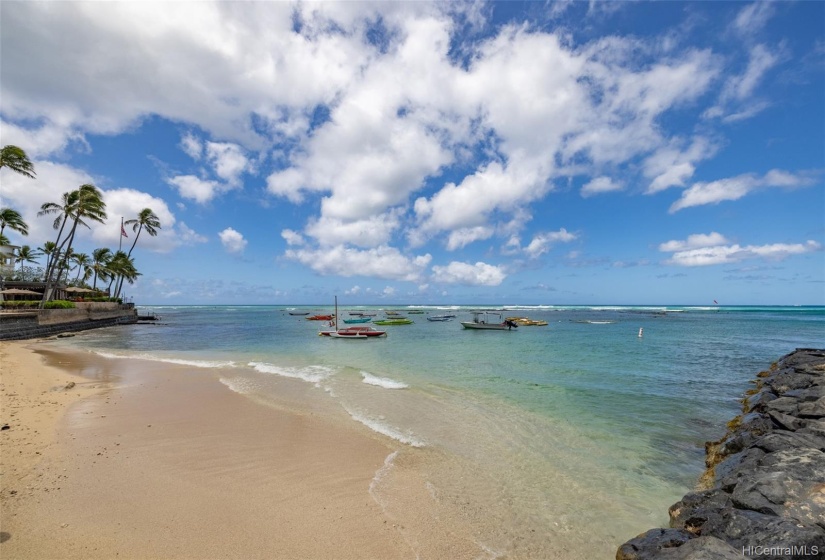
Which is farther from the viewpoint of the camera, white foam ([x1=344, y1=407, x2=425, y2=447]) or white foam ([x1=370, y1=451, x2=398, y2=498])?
white foam ([x1=344, y1=407, x2=425, y2=447])

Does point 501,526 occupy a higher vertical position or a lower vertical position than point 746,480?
lower

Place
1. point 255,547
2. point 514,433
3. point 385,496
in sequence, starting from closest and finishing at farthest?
point 255,547
point 385,496
point 514,433

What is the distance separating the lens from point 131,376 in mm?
16266

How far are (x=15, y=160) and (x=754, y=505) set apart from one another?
43442 mm

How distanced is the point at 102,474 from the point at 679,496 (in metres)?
10.4

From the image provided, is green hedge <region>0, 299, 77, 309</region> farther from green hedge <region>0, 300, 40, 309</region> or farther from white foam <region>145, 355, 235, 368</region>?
white foam <region>145, 355, 235, 368</region>

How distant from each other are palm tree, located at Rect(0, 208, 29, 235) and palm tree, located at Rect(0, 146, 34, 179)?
88.7ft

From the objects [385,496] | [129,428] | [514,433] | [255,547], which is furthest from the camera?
[514,433]

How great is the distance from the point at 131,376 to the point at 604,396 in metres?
19.9

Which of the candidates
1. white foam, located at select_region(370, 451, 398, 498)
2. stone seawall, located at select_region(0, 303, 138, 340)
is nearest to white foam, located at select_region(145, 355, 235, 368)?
white foam, located at select_region(370, 451, 398, 498)

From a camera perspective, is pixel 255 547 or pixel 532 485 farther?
pixel 532 485

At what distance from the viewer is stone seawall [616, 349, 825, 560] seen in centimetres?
410

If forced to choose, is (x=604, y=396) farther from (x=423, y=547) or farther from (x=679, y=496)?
(x=423, y=547)

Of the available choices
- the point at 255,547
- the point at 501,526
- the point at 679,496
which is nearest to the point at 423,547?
the point at 501,526
